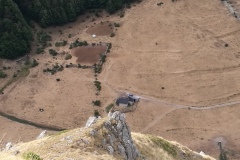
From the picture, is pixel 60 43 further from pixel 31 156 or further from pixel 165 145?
pixel 31 156

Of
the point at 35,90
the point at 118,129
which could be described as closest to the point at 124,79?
the point at 35,90

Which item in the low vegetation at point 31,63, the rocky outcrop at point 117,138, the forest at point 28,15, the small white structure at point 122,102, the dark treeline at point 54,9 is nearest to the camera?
the rocky outcrop at point 117,138

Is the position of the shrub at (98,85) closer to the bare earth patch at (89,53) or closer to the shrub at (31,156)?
the bare earth patch at (89,53)

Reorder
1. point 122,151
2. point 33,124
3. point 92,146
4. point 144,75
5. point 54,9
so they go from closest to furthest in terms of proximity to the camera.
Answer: point 92,146 < point 122,151 < point 33,124 < point 144,75 < point 54,9

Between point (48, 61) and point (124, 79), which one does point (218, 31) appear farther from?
point (48, 61)

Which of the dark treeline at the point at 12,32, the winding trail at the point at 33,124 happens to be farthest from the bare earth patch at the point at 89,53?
the winding trail at the point at 33,124

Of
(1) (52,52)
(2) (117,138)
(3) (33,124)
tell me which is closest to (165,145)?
(2) (117,138)
